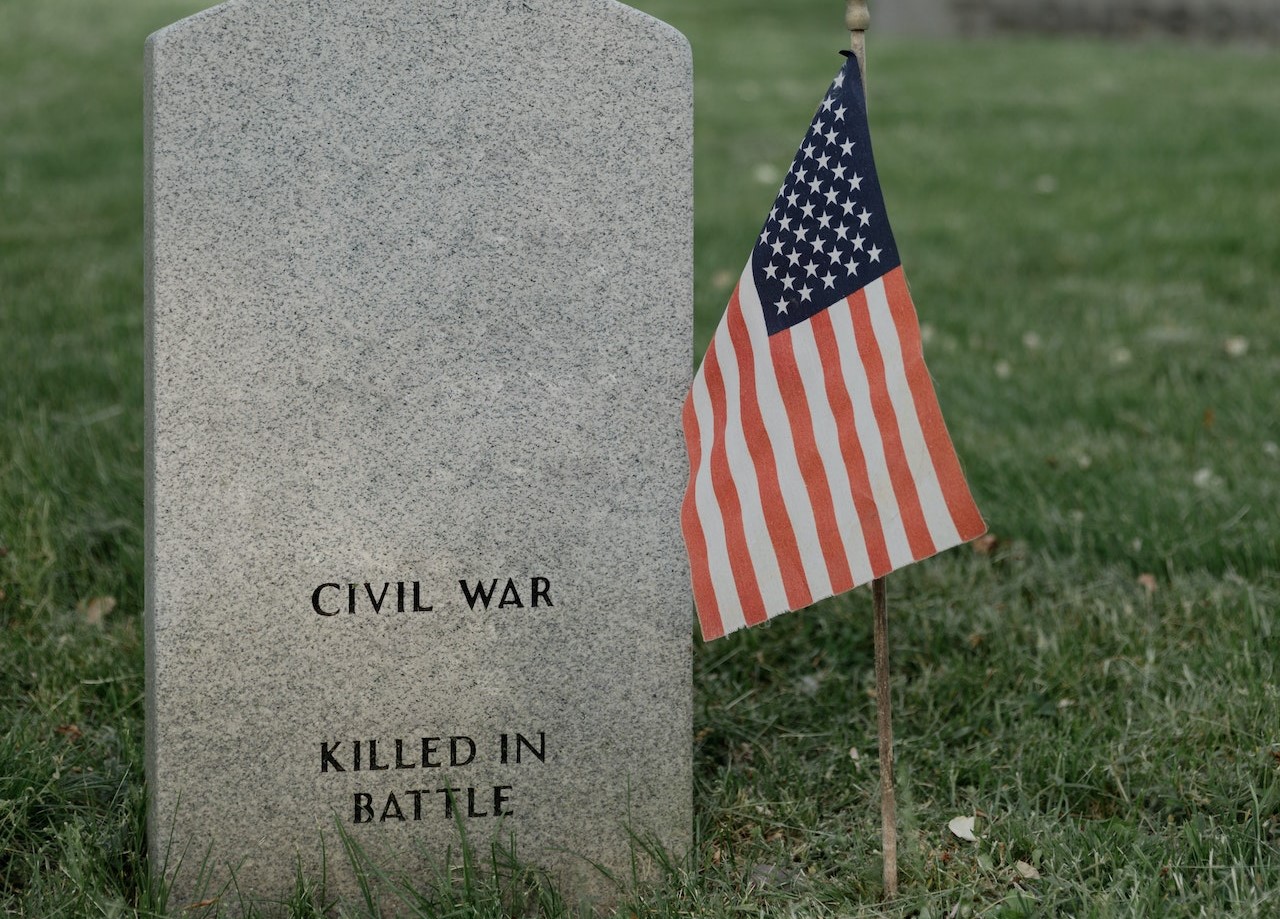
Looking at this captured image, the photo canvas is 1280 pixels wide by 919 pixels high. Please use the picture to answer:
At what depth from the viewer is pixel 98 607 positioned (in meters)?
3.36

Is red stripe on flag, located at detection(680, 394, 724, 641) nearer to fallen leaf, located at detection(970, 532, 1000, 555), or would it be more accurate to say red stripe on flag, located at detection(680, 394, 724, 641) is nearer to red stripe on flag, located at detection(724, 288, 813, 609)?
red stripe on flag, located at detection(724, 288, 813, 609)

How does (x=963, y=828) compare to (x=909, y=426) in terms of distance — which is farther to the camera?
(x=963, y=828)

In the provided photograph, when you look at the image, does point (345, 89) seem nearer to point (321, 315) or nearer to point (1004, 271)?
point (321, 315)

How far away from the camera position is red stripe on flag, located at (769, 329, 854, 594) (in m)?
2.33

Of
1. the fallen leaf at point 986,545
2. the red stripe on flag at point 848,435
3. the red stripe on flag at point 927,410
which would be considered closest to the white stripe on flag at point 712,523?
the red stripe on flag at point 848,435

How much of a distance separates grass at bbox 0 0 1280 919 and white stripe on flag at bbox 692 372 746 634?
0.44 meters

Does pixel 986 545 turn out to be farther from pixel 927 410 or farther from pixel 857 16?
pixel 857 16

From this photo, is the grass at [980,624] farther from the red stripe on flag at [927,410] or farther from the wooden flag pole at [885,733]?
the red stripe on flag at [927,410]

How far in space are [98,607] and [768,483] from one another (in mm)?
1807

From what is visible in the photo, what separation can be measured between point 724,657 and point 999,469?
1.35 meters

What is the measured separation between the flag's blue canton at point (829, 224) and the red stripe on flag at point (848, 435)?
4 cm

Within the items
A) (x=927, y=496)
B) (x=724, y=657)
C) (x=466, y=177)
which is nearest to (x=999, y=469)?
(x=724, y=657)

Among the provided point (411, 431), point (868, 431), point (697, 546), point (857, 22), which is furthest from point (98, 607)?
point (857, 22)

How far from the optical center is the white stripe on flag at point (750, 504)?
2.38 m
